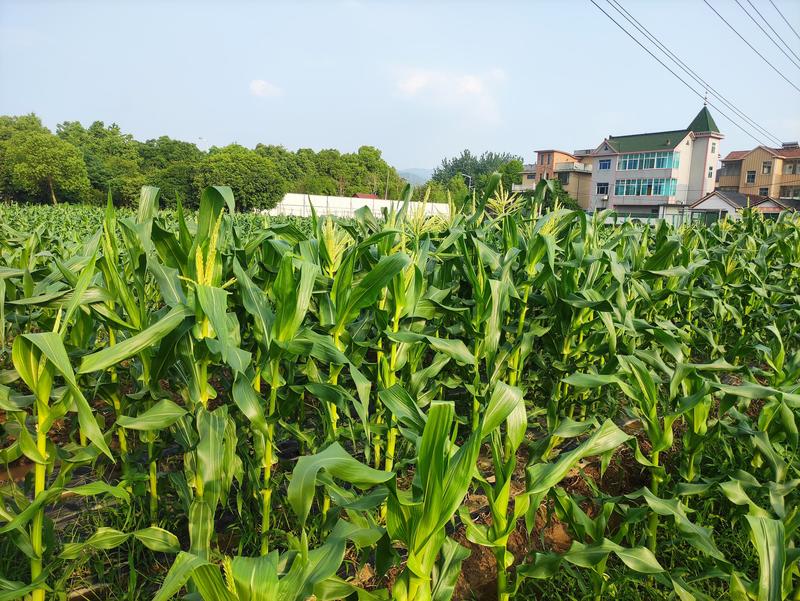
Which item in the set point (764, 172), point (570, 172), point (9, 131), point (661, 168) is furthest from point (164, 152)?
point (764, 172)

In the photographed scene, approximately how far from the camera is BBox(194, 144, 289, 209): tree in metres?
41.5

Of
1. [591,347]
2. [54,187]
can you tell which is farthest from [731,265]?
[54,187]

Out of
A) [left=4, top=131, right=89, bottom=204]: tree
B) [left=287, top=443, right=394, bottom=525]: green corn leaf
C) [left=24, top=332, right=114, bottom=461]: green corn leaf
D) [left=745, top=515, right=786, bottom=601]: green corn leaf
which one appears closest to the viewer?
[left=287, top=443, right=394, bottom=525]: green corn leaf

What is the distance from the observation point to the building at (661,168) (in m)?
41.6

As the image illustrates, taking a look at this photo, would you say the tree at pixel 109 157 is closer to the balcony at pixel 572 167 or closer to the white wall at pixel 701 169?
the balcony at pixel 572 167

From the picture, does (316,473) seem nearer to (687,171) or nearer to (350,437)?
(350,437)

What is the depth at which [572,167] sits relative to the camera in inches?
1954

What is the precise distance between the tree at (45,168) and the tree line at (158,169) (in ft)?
0.23

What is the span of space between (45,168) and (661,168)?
52.5 metres

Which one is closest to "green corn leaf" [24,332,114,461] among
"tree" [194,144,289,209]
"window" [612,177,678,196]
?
"tree" [194,144,289,209]

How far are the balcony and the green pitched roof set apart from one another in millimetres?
3940

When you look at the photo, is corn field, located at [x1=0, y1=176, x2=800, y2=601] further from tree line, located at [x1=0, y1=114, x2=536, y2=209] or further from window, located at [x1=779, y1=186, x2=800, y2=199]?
window, located at [x1=779, y1=186, x2=800, y2=199]

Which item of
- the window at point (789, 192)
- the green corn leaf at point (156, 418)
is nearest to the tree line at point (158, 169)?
the green corn leaf at point (156, 418)

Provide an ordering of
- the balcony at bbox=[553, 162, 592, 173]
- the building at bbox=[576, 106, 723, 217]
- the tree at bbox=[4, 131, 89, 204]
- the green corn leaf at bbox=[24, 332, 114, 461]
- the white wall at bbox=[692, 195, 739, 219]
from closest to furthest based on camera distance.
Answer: the green corn leaf at bbox=[24, 332, 114, 461] → the white wall at bbox=[692, 195, 739, 219] → the tree at bbox=[4, 131, 89, 204] → the building at bbox=[576, 106, 723, 217] → the balcony at bbox=[553, 162, 592, 173]
